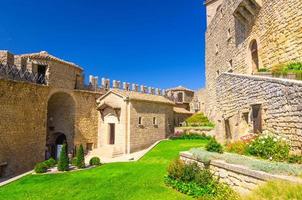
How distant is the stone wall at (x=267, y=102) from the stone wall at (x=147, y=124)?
12.0 meters

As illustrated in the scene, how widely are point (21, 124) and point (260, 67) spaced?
1904 centimetres

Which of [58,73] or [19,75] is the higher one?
[58,73]

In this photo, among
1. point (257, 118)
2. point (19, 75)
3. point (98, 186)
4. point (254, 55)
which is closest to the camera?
point (257, 118)

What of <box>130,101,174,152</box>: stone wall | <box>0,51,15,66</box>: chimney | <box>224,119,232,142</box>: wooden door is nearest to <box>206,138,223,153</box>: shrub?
<box>224,119,232,142</box>: wooden door

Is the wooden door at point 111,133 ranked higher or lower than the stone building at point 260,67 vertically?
lower

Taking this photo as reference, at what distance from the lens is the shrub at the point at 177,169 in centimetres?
1042

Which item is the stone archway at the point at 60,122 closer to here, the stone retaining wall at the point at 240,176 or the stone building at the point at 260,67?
the stone building at the point at 260,67

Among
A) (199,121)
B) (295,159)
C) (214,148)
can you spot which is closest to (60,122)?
(199,121)

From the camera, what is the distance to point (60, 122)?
26953 millimetres

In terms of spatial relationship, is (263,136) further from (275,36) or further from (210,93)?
(210,93)

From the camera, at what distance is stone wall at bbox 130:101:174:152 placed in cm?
2534

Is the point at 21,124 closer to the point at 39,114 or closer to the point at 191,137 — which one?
the point at 39,114

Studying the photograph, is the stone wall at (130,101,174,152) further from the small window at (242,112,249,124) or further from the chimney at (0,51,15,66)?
the small window at (242,112,249,124)

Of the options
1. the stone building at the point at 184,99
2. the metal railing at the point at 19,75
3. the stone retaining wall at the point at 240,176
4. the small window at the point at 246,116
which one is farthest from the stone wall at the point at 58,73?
the stone retaining wall at the point at 240,176
